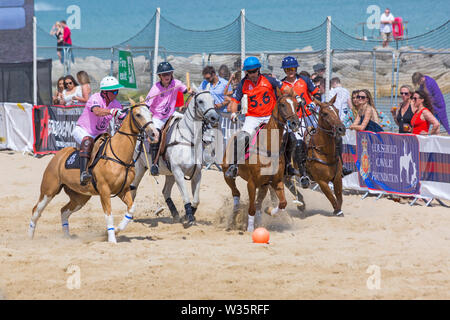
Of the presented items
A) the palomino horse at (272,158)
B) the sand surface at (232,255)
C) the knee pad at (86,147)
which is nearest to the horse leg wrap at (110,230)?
the sand surface at (232,255)

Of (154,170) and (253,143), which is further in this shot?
(154,170)

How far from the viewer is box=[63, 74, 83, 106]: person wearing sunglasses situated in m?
18.1

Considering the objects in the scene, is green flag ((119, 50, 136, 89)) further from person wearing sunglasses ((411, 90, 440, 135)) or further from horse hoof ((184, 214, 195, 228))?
person wearing sunglasses ((411, 90, 440, 135))

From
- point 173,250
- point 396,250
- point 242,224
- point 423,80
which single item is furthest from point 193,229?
point 423,80

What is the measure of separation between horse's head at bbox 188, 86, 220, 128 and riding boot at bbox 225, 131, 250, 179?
0.48m

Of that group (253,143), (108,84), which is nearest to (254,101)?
(253,143)

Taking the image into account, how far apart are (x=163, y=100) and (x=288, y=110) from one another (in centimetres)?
282

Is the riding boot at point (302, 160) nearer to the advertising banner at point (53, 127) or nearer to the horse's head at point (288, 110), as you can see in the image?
the horse's head at point (288, 110)

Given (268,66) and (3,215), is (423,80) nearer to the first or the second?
(268,66)

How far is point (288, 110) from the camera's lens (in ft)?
33.3

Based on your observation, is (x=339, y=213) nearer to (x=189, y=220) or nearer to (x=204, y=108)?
(x=189, y=220)

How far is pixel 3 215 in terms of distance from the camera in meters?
13.0

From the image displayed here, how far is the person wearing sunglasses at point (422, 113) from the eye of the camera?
1305cm
